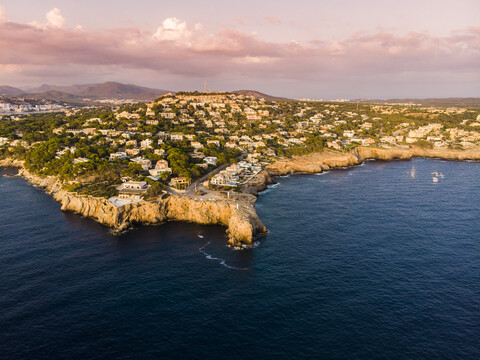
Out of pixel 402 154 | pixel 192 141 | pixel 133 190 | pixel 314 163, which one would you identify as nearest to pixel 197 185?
pixel 133 190

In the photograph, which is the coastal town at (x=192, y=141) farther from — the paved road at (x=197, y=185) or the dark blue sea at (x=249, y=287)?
the dark blue sea at (x=249, y=287)

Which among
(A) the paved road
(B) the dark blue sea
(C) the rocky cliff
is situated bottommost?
(B) the dark blue sea

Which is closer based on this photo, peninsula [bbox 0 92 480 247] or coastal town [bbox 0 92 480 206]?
peninsula [bbox 0 92 480 247]

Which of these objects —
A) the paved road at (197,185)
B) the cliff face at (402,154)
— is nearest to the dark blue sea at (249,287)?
the paved road at (197,185)

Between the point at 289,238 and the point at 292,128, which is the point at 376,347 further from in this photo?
the point at 292,128

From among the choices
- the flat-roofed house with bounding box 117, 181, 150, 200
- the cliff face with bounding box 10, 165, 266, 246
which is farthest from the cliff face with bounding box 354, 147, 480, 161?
the flat-roofed house with bounding box 117, 181, 150, 200

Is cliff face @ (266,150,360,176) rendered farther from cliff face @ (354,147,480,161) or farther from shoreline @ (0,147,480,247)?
shoreline @ (0,147,480,247)
